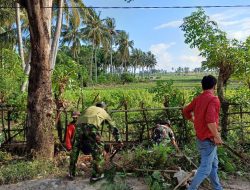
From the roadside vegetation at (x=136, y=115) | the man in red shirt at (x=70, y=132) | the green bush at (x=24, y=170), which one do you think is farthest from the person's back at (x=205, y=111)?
the man in red shirt at (x=70, y=132)

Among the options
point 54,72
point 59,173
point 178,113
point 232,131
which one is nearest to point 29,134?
point 59,173

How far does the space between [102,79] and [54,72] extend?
191 feet

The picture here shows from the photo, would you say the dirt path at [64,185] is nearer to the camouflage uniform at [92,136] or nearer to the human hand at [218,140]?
the camouflage uniform at [92,136]

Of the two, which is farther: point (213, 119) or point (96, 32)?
point (96, 32)

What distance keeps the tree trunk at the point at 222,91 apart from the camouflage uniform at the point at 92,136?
361cm

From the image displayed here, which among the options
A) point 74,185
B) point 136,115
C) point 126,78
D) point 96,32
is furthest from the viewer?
point 126,78

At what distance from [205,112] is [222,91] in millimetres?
4612

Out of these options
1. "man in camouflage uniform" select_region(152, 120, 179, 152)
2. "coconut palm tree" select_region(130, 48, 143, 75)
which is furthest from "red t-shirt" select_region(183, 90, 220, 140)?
"coconut palm tree" select_region(130, 48, 143, 75)

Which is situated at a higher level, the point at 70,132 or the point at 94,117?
the point at 94,117

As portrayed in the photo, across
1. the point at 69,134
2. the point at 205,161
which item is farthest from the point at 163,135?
the point at 205,161

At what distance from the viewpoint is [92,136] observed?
684cm

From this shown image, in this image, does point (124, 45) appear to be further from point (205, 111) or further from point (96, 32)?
point (205, 111)

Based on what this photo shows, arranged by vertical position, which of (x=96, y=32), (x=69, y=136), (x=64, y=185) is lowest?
(x=64, y=185)

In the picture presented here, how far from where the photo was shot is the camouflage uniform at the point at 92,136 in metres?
6.80
